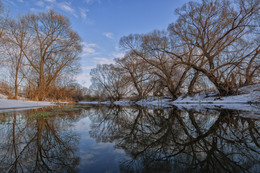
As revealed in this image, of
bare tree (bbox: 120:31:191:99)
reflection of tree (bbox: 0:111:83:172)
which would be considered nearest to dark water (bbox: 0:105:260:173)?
reflection of tree (bbox: 0:111:83:172)

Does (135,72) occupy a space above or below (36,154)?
above

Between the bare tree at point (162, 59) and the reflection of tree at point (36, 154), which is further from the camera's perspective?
the bare tree at point (162, 59)

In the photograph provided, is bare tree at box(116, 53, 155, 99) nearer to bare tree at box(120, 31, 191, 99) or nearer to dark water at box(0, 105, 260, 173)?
bare tree at box(120, 31, 191, 99)

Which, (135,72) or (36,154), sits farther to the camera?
(135,72)

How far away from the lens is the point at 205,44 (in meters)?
15.6

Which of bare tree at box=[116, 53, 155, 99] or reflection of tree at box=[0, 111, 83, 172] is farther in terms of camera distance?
bare tree at box=[116, 53, 155, 99]

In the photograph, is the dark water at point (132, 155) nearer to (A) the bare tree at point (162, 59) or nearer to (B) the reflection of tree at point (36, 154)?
(B) the reflection of tree at point (36, 154)

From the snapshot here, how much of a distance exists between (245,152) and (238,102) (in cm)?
1366

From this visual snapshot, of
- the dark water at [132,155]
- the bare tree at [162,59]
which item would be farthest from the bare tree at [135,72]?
the dark water at [132,155]

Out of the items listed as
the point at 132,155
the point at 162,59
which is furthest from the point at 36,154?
the point at 162,59

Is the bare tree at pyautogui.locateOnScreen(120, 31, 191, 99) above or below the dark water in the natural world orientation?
above

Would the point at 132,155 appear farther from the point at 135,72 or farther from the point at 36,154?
the point at 135,72

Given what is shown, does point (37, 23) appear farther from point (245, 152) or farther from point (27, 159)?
point (245, 152)

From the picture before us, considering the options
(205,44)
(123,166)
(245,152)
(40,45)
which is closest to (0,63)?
(40,45)
